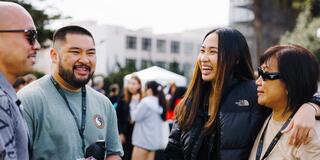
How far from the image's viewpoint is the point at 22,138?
236cm

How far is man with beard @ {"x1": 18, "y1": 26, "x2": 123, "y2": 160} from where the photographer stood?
10.8ft

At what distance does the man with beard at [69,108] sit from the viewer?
328 cm

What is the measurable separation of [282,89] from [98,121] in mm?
1304

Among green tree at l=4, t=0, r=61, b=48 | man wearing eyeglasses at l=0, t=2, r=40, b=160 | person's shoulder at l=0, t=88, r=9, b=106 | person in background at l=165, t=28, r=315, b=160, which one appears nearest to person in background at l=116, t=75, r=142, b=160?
green tree at l=4, t=0, r=61, b=48

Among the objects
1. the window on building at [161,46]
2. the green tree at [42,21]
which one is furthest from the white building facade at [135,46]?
the green tree at [42,21]

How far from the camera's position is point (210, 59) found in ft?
11.5

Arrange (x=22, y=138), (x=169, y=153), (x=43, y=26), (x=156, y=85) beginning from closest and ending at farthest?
(x=22, y=138) < (x=169, y=153) < (x=156, y=85) < (x=43, y=26)

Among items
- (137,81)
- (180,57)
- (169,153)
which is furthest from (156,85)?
(180,57)

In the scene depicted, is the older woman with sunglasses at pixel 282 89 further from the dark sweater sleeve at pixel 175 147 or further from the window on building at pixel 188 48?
the window on building at pixel 188 48

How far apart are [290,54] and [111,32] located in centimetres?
6689

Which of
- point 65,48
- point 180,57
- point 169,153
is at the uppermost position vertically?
point 65,48

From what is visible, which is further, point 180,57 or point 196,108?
point 180,57

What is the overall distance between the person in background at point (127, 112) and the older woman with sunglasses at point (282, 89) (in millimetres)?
6644

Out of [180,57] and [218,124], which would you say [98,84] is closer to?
[218,124]
